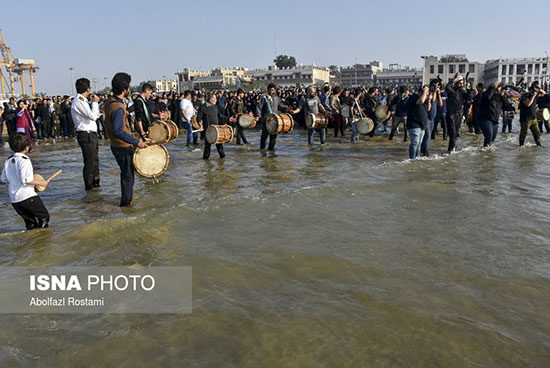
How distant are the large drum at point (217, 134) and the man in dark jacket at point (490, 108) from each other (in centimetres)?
671

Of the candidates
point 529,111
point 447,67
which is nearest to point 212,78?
point 447,67

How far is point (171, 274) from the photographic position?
13.5 feet

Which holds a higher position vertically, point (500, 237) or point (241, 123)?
point (241, 123)

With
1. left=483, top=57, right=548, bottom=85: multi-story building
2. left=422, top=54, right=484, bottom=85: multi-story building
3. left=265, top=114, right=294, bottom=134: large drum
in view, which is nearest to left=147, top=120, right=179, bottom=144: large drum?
left=265, top=114, right=294, bottom=134: large drum

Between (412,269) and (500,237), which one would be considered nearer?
(412,269)

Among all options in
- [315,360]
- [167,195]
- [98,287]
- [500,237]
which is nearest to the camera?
[315,360]

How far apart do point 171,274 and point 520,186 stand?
6404mm

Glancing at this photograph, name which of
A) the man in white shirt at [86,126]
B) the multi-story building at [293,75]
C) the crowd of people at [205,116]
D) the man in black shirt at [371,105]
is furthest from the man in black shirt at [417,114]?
the multi-story building at [293,75]

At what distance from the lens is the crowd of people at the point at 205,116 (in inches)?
207

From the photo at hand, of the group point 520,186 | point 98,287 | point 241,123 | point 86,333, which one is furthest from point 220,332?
point 241,123

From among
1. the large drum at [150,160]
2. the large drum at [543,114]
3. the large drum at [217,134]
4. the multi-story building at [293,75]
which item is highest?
the multi-story building at [293,75]

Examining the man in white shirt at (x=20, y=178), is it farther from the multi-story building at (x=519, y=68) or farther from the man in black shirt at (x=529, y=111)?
the multi-story building at (x=519, y=68)

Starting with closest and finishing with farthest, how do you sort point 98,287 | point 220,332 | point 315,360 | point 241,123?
point 315,360 → point 220,332 → point 98,287 → point 241,123

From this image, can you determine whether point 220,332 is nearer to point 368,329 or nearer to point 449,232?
point 368,329
